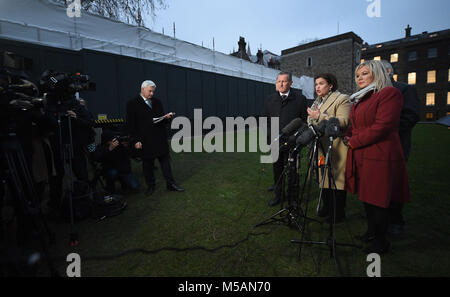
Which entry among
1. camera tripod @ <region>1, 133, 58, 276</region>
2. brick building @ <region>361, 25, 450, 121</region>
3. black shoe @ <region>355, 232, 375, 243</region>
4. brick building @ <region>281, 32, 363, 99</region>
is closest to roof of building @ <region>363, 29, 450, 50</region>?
brick building @ <region>361, 25, 450, 121</region>

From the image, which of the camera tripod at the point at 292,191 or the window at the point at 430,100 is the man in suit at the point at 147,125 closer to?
the camera tripod at the point at 292,191

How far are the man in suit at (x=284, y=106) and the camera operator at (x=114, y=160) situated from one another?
9.03 ft

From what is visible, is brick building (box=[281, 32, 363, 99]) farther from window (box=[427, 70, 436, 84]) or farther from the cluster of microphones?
the cluster of microphones

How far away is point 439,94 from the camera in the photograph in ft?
96.1

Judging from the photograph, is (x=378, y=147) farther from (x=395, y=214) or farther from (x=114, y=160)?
(x=114, y=160)

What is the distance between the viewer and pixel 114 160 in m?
3.96

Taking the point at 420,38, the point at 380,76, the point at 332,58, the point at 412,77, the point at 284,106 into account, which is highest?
the point at 420,38

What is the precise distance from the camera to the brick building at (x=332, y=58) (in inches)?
1219

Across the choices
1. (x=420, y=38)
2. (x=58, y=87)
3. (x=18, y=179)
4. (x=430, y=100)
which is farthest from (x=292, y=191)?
(x=420, y=38)

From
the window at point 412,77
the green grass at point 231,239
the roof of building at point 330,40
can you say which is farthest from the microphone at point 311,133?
the window at point 412,77

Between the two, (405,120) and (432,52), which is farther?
(432,52)

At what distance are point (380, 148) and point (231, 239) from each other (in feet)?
6.41
